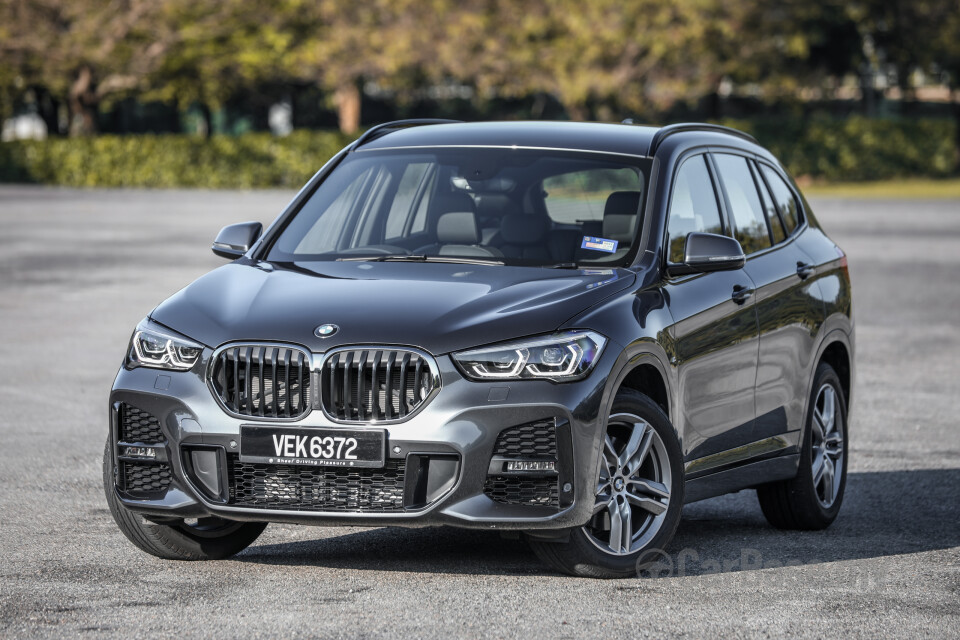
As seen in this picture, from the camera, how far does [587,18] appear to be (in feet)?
173

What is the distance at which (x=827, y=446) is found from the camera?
8.11 meters

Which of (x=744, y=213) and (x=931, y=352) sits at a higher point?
(x=744, y=213)

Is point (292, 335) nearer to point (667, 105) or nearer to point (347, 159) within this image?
point (347, 159)

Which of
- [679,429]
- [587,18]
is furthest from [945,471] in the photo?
[587,18]

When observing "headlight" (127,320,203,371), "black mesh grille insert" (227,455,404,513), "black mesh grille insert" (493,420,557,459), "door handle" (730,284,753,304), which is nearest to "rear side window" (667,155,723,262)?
"door handle" (730,284,753,304)

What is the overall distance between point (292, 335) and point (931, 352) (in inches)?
395

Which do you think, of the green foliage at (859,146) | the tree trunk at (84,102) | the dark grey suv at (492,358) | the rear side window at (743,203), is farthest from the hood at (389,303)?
the tree trunk at (84,102)

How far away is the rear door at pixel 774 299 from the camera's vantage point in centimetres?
740

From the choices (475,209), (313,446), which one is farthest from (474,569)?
(475,209)

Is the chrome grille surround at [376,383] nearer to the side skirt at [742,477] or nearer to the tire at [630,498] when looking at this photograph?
the tire at [630,498]

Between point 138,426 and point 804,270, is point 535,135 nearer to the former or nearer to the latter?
point 804,270

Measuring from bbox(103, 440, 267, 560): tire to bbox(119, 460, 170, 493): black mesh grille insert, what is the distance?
0.14 m

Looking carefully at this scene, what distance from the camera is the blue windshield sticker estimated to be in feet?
22.3

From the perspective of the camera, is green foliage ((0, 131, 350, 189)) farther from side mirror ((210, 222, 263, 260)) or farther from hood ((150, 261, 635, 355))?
hood ((150, 261, 635, 355))
